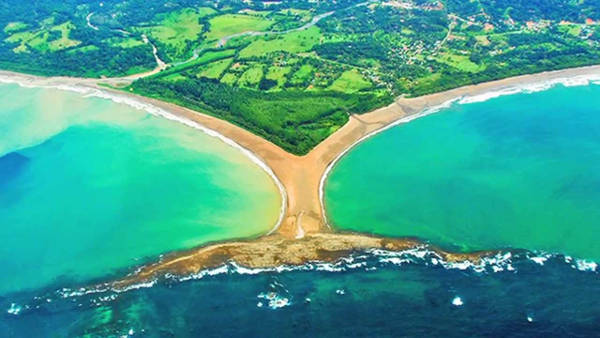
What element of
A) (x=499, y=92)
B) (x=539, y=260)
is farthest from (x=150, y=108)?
(x=539, y=260)

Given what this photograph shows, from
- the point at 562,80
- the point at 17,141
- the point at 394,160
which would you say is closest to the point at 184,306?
the point at 394,160

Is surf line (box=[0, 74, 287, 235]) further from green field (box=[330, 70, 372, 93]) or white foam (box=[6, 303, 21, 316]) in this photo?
white foam (box=[6, 303, 21, 316])

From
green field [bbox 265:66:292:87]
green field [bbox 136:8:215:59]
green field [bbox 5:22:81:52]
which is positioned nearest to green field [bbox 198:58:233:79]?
green field [bbox 265:66:292:87]

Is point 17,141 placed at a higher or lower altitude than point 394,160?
higher

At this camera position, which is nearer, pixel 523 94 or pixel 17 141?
pixel 17 141

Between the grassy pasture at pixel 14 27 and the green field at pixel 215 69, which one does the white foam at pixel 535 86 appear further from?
the grassy pasture at pixel 14 27

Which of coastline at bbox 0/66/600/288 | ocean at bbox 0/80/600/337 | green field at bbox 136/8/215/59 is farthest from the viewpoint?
green field at bbox 136/8/215/59

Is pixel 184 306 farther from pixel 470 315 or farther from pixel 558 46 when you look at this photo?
pixel 558 46
